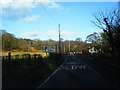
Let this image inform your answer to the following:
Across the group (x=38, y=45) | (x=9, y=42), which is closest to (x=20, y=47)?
(x=9, y=42)

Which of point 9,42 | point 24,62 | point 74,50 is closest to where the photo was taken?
point 24,62

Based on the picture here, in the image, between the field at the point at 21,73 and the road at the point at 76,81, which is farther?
the field at the point at 21,73

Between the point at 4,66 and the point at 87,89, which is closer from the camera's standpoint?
the point at 87,89

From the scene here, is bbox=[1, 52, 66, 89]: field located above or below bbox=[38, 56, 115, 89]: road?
above

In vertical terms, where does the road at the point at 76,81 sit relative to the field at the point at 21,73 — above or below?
below

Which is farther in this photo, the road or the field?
the field

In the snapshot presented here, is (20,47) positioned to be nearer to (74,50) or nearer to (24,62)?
(24,62)

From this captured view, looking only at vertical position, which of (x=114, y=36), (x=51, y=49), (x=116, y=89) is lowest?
(x=116, y=89)

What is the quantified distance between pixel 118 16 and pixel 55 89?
23.2m

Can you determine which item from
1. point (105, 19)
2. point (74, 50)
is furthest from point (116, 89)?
point (74, 50)

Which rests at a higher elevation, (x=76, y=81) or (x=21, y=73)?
(x=21, y=73)

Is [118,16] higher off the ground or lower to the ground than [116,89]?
higher

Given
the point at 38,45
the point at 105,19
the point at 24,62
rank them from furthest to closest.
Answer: the point at 38,45
the point at 105,19
the point at 24,62

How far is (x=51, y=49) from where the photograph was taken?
113 ft
